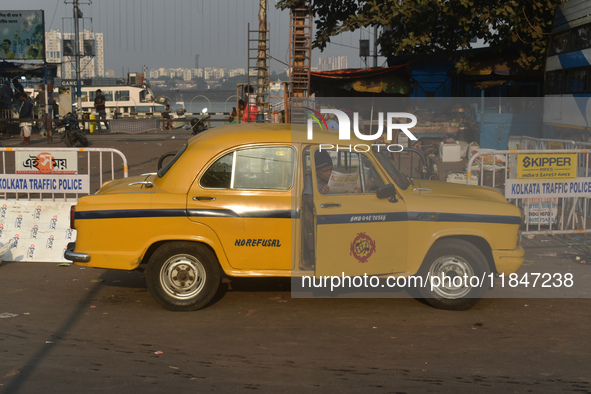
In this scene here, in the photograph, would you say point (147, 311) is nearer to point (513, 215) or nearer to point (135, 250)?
point (135, 250)

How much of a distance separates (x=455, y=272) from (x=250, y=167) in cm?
237

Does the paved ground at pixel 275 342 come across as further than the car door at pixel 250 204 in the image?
No

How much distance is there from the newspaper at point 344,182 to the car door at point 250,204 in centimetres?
43

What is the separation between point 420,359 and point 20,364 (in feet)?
10.7

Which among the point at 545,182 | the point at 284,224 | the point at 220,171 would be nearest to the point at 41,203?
the point at 220,171

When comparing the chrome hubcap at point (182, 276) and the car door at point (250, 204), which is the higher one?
the car door at point (250, 204)

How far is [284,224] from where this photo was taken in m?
6.68

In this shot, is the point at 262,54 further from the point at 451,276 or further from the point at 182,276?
the point at 451,276

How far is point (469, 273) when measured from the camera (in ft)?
22.5

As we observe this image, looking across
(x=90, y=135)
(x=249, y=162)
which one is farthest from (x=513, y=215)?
(x=90, y=135)

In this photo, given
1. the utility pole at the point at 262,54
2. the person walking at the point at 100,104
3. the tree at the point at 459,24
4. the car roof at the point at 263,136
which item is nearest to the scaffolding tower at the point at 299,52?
the tree at the point at 459,24

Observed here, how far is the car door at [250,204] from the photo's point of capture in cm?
668

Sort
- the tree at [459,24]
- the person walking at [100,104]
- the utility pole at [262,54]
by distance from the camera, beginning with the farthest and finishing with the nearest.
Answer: the person walking at [100,104] → the utility pole at [262,54] → the tree at [459,24]

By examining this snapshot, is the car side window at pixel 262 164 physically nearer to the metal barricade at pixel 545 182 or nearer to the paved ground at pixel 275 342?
the paved ground at pixel 275 342
